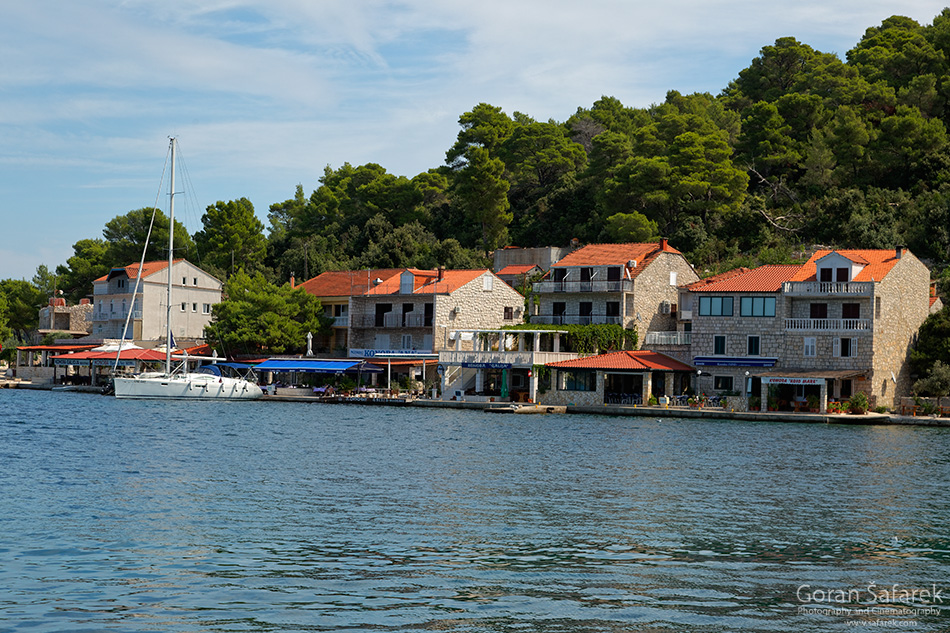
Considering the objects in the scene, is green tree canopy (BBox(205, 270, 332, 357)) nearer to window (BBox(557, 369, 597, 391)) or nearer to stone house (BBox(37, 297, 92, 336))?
window (BBox(557, 369, 597, 391))

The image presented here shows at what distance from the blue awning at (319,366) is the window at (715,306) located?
68.0ft

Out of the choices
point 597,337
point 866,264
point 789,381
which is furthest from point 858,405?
point 597,337

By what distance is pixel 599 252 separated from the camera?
67000 millimetres

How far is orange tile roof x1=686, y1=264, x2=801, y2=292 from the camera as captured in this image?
57188 mm

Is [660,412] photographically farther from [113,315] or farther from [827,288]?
[113,315]

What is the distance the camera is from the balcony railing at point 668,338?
60562 mm

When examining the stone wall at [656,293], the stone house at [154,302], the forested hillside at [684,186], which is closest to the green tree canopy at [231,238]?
the forested hillside at [684,186]

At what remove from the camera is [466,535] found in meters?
19.2

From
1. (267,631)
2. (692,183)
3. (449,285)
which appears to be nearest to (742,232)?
(692,183)

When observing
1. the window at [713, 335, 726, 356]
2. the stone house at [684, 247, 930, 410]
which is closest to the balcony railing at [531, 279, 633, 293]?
the stone house at [684, 247, 930, 410]

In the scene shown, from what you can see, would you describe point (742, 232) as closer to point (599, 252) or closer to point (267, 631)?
point (599, 252)

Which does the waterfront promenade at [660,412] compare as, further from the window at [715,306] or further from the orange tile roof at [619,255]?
the orange tile roof at [619,255]

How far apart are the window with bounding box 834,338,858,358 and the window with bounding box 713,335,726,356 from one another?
614 cm

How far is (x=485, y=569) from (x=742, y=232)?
62.6 metres
